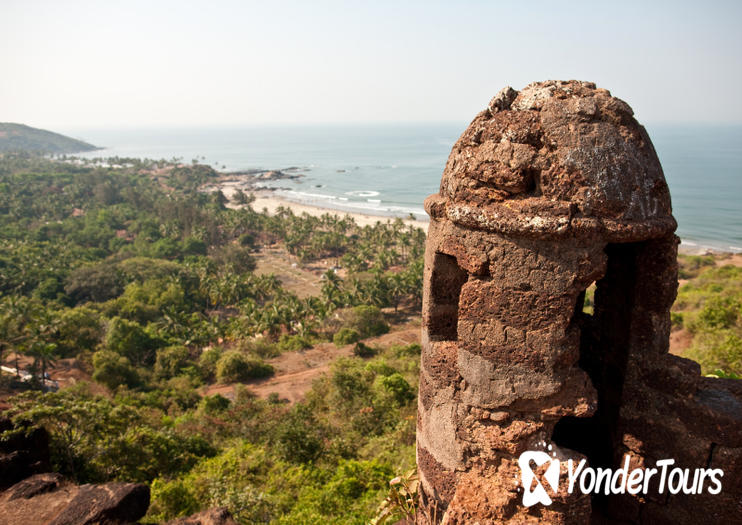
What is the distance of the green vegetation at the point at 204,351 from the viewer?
1573 centimetres

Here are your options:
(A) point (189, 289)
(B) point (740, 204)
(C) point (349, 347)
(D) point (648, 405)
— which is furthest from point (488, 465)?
(B) point (740, 204)

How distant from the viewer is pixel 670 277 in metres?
6.00

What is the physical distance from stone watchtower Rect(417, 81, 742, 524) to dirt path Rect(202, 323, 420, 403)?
27688 mm

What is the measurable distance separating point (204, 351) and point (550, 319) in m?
43.0

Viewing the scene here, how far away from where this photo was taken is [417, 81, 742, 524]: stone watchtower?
5.30 meters

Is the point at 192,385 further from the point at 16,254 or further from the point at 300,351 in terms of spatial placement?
the point at 16,254

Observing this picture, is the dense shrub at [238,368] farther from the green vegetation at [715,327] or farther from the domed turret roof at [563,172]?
the domed turret roof at [563,172]

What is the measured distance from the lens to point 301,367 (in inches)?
1578

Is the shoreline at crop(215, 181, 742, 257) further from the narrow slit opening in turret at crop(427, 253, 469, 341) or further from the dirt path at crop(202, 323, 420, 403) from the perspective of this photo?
the narrow slit opening in turret at crop(427, 253, 469, 341)

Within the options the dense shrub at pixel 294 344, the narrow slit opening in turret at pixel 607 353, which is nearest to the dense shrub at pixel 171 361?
the dense shrub at pixel 294 344

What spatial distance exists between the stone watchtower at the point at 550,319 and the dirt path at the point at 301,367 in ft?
90.8

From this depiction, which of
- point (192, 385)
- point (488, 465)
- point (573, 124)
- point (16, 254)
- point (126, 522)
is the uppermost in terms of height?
point (573, 124)

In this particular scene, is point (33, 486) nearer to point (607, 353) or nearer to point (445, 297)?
point (445, 297)

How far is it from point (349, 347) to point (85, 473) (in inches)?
1135
